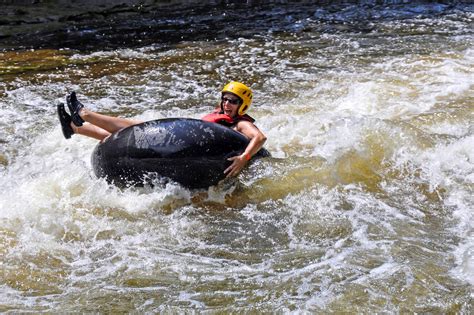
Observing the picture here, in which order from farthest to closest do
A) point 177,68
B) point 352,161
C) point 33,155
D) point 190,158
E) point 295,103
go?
point 177,68 → point 295,103 → point 33,155 → point 352,161 → point 190,158

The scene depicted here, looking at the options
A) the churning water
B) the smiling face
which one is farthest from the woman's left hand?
the smiling face

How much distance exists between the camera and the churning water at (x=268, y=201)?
3.91 meters

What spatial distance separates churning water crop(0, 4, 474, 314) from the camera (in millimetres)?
3910

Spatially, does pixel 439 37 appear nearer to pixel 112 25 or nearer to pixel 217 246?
pixel 112 25

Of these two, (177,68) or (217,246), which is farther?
(177,68)

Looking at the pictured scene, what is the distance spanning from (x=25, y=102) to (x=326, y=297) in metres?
5.74

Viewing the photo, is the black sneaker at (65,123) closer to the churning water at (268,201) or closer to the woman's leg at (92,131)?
the woman's leg at (92,131)

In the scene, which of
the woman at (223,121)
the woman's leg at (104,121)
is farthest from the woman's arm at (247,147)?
the woman's leg at (104,121)

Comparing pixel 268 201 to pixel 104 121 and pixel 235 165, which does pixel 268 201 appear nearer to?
pixel 235 165

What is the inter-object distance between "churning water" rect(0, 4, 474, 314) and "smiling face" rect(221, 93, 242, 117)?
0.64 meters

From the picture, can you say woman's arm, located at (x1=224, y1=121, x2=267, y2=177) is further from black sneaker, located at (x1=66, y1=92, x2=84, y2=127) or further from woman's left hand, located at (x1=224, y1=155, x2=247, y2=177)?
black sneaker, located at (x1=66, y1=92, x2=84, y2=127)

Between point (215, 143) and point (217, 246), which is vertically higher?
point (215, 143)

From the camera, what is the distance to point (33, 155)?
650 centimetres

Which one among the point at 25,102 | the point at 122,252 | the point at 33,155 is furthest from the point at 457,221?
the point at 25,102
